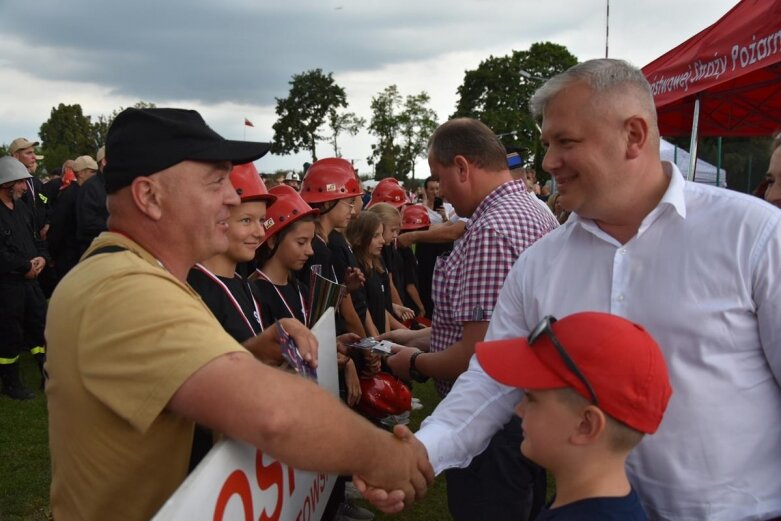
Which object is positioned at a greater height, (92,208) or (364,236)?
(92,208)

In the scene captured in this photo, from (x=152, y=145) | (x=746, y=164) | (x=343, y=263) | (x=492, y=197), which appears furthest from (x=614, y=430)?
(x=746, y=164)

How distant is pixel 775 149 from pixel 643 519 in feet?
10.2

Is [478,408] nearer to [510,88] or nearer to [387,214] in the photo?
[387,214]

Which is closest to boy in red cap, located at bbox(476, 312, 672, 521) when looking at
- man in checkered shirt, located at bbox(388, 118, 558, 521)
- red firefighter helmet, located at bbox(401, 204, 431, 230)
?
man in checkered shirt, located at bbox(388, 118, 558, 521)

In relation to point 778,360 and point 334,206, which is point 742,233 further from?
point 334,206

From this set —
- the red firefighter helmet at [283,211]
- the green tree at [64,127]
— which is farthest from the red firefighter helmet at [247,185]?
the green tree at [64,127]

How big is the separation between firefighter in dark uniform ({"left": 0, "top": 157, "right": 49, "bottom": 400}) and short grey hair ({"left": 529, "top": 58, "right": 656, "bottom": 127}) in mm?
6830

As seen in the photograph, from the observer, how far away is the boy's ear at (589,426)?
1.69 meters

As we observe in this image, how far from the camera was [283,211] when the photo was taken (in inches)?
174

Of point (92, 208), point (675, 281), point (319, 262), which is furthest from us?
point (92, 208)

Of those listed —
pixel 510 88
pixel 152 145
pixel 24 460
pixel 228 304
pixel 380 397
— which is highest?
pixel 510 88

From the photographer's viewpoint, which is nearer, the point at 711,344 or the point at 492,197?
the point at 711,344

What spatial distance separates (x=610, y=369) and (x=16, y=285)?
24.5 ft

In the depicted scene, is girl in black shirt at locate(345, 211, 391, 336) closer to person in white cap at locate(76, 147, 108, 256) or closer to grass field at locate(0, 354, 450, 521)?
grass field at locate(0, 354, 450, 521)
